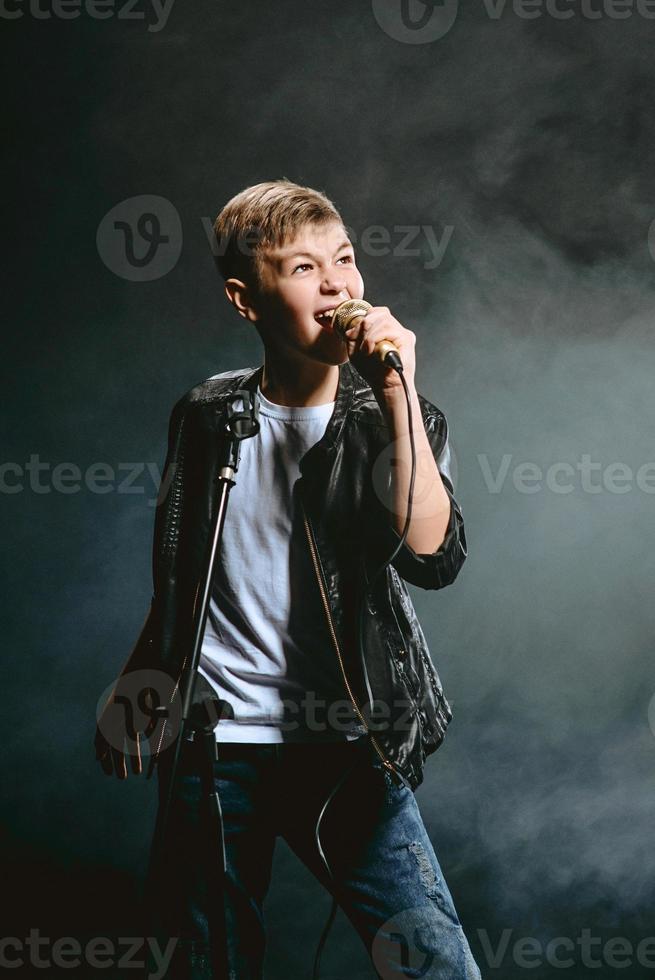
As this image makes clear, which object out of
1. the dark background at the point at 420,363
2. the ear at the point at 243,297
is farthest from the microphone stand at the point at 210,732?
the dark background at the point at 420,363

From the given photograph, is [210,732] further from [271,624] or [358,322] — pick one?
[358,322]

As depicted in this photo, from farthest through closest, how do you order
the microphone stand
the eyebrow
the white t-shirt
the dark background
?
the dark background
the eyebrow
the white t-shirt
the microphone stand

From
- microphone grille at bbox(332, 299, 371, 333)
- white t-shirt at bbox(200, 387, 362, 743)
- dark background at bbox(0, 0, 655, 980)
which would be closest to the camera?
microphone grille at bbox(332, 299, 371, 333)

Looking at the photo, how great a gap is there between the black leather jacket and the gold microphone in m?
0.20

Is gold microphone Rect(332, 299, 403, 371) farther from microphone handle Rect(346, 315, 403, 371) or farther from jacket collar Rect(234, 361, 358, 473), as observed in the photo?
jacket collar Rect(234, 361, 358, 473)

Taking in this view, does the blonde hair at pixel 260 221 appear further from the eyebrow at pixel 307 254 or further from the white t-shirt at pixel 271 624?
the white t-shirt at pixel 271 624

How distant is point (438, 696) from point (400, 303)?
4.76ft

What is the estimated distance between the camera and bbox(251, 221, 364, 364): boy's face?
1518mm

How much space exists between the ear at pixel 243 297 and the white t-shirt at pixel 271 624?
26 cm

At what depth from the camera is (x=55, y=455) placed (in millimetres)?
2693

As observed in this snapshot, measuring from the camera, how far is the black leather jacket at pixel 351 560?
1.42m

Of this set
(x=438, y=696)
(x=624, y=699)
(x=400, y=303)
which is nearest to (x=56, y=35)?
(x=400, y=303)

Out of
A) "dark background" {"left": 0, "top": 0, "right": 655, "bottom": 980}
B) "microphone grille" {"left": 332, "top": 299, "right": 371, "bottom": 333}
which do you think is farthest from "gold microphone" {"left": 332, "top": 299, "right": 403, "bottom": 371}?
"dark background" {"left": 0, "top": 0, "right": 655, "bottom": 980}

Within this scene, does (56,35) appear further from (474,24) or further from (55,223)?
(474,24)
